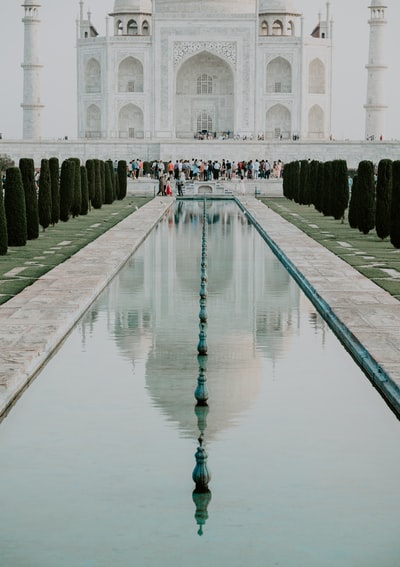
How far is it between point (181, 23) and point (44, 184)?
102ft

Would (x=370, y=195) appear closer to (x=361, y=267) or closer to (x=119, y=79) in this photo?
(x=361, y=267)

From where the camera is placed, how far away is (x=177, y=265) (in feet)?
35.9

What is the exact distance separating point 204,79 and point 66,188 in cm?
3143

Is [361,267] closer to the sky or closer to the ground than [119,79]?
closer to the ground

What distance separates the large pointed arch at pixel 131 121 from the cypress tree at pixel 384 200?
32.4 meters

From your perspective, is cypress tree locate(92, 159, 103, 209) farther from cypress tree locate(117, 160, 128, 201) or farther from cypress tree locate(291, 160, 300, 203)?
cypress tree locate(291, 160, 300, 203)

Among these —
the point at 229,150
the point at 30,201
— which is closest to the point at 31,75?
the point at 229,150

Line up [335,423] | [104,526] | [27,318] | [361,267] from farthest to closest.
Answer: [361,267]
[27,318]
[335,423]
[104,526]

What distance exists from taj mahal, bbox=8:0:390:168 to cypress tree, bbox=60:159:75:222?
2663cm

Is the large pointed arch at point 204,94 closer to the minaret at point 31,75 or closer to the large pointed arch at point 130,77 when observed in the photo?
the large pointed arch at point 130,77

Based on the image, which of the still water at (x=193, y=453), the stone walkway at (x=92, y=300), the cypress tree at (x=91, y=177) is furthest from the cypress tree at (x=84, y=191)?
the still water at (x=193, y=453)

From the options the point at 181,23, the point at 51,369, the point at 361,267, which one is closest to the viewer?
the point at 51,369

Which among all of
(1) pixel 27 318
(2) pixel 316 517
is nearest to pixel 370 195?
(1) pixel 27 318

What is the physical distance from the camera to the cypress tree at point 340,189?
58.1ft
